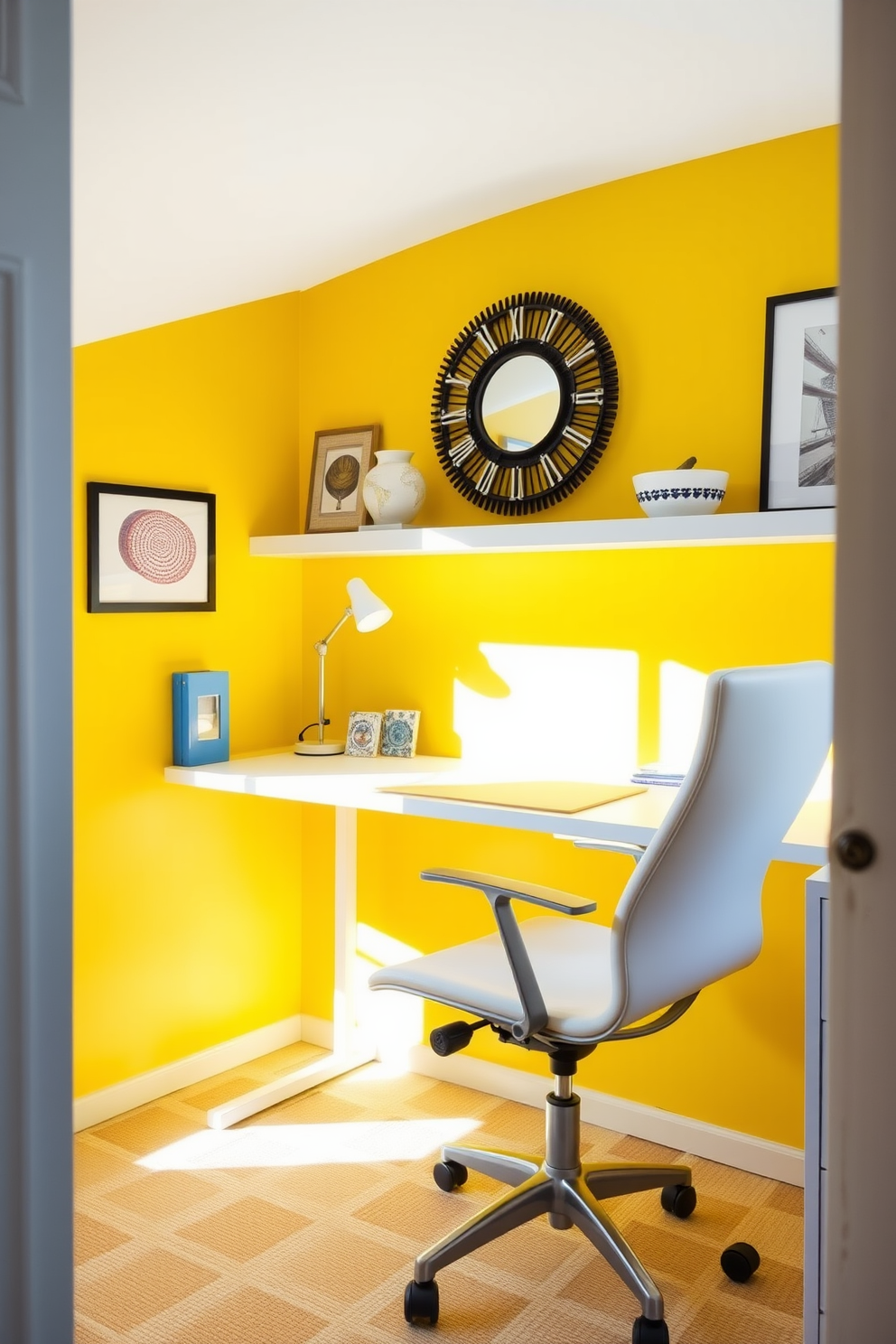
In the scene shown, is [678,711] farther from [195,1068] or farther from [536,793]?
[195,1068]

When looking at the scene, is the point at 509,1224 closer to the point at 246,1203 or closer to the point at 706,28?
the point at 246,1203

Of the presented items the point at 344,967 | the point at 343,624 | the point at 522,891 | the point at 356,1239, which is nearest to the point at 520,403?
the point at 343,624

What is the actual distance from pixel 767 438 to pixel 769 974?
3.95 ft

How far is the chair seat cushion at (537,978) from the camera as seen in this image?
1.98 meters

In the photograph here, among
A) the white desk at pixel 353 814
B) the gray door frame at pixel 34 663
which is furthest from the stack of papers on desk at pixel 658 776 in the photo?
the gray door frame at pixel 34 663

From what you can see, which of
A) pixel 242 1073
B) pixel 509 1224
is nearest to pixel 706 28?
pixel 509 1224

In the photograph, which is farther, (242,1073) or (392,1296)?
(242,1073)

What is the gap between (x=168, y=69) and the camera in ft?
5.57

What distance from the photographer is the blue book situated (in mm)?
2994

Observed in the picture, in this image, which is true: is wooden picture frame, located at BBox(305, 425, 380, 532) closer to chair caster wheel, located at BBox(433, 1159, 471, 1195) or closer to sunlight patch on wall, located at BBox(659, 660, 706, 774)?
sunlight patch on wall, located at BBox(659, 660, 706, 774)

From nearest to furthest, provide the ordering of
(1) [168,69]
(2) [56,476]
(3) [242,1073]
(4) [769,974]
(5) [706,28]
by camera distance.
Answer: (2) [56,476], (1) [168,69], (5) [706,28], (4) [769,974], (3) [242,1073]

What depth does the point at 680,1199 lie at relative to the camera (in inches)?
93.8

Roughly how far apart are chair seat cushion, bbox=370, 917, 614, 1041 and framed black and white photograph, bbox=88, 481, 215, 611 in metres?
1.24

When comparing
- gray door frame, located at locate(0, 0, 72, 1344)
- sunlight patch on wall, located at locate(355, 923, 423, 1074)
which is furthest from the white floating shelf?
gray door frame, located at locate(0, 0, 72, 1344)
